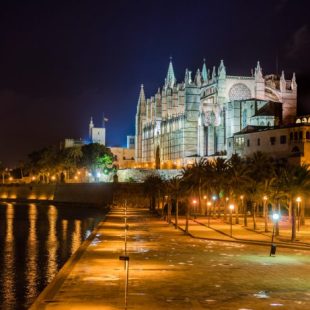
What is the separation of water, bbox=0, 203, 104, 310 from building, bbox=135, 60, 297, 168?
102 ft

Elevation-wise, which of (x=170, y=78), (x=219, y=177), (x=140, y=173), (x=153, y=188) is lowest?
(x=153, y=188)

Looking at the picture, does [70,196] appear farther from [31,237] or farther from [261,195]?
[261,195]

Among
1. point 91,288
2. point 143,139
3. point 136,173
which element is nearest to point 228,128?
point 136,173

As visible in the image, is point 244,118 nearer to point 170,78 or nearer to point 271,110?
point 271,110

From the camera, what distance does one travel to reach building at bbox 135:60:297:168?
87.2 m

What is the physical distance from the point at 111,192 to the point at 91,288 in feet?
245

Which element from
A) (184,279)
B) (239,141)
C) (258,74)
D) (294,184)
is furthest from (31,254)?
(258,74)

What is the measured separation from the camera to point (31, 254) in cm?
3525

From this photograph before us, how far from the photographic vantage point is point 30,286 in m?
23.1

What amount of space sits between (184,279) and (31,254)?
18.3 meters

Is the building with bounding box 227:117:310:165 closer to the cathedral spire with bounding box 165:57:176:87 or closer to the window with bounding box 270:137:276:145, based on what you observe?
the window with bounding box 270:137:276:145

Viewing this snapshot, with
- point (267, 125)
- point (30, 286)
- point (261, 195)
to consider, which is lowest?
point (30, 286)

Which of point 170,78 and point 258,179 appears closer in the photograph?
point 258,179

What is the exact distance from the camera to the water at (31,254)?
21.8 meters
